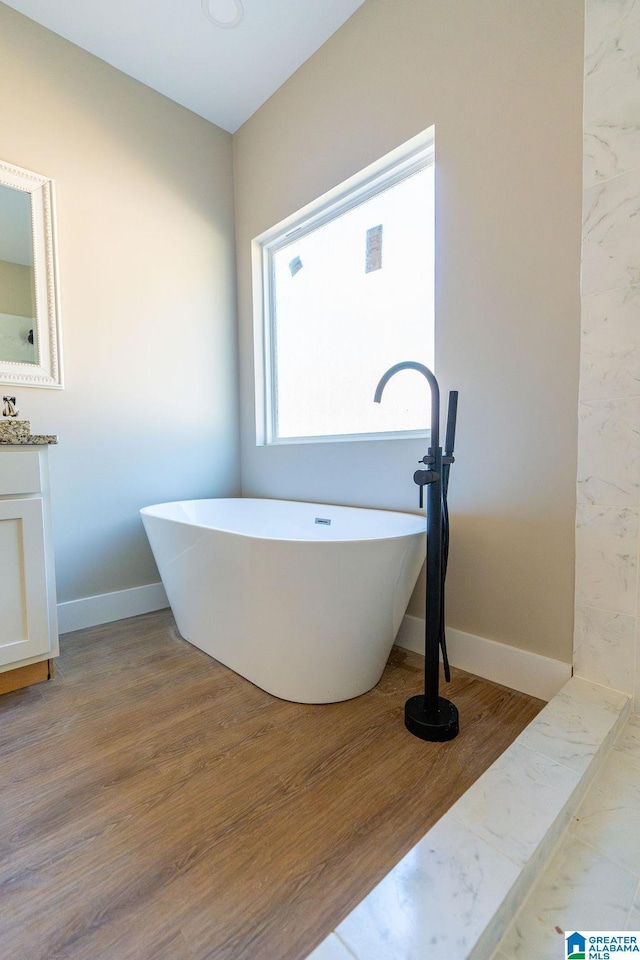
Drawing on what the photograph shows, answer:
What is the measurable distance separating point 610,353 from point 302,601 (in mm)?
1144

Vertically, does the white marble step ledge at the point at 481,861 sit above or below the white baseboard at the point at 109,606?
above

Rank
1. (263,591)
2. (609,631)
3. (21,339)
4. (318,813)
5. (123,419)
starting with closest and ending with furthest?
(318,813), (609,631), (263,591), (21,339), (123,419)

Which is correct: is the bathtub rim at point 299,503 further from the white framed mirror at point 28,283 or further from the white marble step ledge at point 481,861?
the white framed mirror at point 28,283

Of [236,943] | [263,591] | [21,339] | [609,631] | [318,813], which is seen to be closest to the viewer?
[236,943]

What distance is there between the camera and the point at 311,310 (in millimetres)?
2252

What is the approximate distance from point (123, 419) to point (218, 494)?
2.23ft

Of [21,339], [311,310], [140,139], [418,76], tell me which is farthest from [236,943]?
[140,139]

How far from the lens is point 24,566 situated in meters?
1.34

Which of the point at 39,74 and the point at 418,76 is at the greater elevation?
the point at 39,74

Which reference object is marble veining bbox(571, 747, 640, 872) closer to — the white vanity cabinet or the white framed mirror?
the white vanity cabinet

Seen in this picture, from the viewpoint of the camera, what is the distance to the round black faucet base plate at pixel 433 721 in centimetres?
113

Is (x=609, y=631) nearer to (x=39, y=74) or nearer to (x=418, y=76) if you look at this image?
(x=418, y=76)

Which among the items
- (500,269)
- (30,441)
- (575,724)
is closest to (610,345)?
(500,269)
